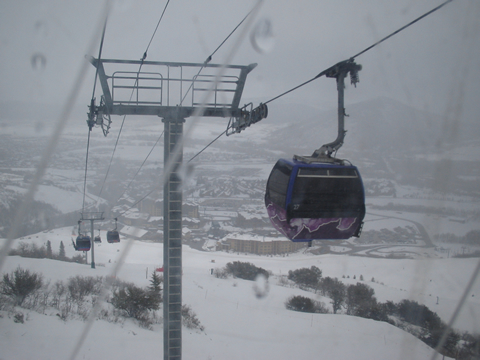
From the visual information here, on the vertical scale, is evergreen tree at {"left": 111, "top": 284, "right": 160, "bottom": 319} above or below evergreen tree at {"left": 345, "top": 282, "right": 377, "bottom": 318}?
above

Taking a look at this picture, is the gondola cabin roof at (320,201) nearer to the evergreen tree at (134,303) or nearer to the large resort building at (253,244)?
the evergreen tree at (134,303)

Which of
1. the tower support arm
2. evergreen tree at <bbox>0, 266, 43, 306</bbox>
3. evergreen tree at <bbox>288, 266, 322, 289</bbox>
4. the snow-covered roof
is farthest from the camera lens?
the snow-covered roof

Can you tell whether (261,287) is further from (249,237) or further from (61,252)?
(61,252)

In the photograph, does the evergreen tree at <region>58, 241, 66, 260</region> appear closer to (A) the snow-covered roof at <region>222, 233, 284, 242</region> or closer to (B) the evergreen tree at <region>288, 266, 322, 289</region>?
(A) the snow-covered roof at <region>222, 233, 284, 242</region>

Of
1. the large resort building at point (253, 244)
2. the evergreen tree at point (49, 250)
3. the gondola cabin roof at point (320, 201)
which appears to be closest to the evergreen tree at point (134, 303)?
the gondola cabin roof at point (320, 201)

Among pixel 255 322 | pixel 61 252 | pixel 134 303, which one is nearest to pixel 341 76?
pixel 134 303

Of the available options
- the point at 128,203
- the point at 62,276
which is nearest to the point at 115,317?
the point at 62,276

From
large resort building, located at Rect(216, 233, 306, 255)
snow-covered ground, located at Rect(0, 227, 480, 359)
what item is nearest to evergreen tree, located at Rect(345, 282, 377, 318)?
snow-covered ground, located at Rect(0, 227, 480, 359)
